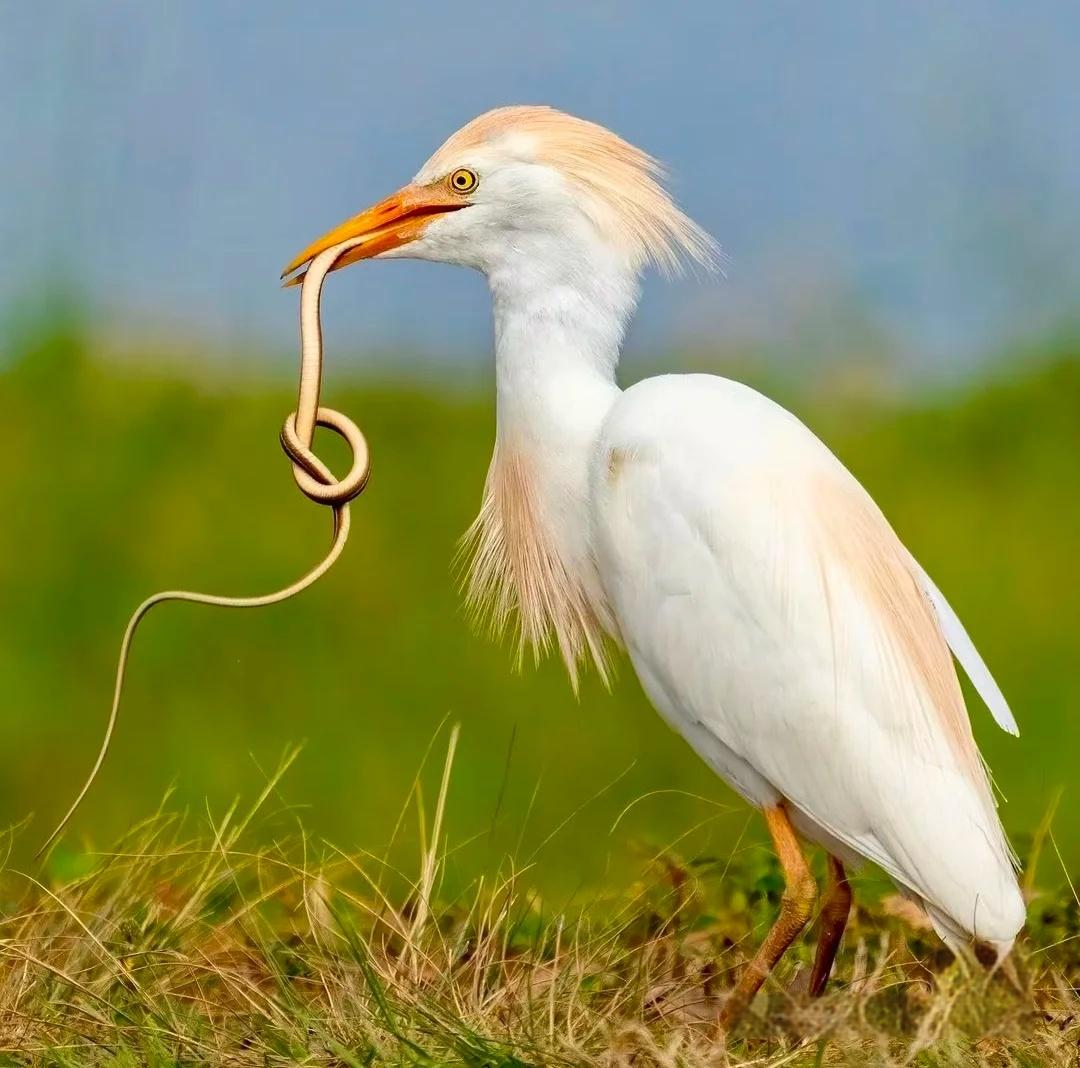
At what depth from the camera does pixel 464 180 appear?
3111 mm

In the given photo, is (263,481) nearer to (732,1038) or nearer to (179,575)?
(179,575)

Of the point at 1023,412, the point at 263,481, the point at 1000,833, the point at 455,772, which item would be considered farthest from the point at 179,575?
the point at 1000,833

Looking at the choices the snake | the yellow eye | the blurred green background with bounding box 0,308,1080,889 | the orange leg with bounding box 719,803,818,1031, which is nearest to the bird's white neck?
the yellow eye

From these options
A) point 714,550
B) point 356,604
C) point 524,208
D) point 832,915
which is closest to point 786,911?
point 832,915

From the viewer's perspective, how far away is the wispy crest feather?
310 centimetres

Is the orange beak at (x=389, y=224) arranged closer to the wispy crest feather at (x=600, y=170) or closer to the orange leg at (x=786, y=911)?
the wispy crest feather at (x=600, y=170)

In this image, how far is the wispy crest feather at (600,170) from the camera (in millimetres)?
3096

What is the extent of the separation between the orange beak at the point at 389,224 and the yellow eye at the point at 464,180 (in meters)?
0.01

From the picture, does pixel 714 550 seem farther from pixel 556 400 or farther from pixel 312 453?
pixel 312 453

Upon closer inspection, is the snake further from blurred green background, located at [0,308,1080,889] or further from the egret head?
blurred green background, located at [0,308,1080,889]

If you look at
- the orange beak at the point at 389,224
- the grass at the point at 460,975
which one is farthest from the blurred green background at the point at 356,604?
the orange beak at the point at 389,224

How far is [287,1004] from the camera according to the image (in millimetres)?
2693

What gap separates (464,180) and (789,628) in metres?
0.94

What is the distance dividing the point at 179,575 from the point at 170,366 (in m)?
1.14
